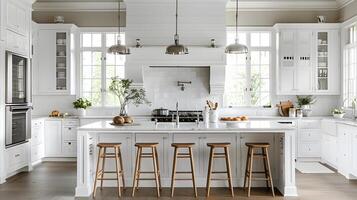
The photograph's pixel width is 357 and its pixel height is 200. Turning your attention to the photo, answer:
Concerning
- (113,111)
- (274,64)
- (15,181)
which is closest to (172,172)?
(15,181)

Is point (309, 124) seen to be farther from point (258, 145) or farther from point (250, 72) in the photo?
point (258, 145)

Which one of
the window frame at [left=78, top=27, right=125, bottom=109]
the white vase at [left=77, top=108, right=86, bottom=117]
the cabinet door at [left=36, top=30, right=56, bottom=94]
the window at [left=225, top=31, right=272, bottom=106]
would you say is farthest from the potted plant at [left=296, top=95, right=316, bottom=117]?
the cabinet door at [left=36, top=30, right=56, bottom=94]

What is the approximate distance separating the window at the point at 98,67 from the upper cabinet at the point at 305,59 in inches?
138

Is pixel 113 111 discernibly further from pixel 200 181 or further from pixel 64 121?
pixel 200 181

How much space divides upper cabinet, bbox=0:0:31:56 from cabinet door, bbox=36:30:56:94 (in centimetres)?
106

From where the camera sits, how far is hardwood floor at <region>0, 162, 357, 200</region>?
5.12m

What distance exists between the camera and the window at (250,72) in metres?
8.45

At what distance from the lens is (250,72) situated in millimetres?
8469

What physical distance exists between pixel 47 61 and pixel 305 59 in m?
5.51

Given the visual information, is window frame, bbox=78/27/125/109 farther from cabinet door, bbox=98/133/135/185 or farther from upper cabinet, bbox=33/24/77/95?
cabinet door, bbox=98/133/135/185

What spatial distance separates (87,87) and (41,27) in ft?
5.23

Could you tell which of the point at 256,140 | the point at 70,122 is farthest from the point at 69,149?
the point at 256,140

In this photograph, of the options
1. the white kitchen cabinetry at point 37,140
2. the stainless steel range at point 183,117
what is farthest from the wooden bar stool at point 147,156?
the white kitchen cabinetry at point 37,140

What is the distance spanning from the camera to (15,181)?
610cm
